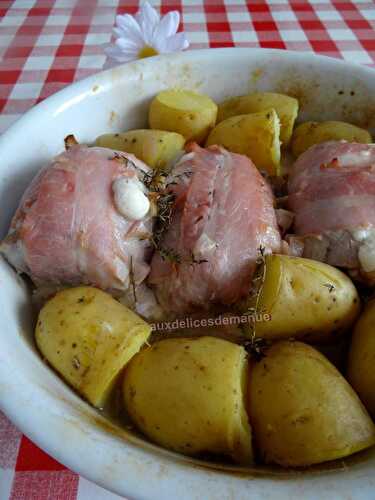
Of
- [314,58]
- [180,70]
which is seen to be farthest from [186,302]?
[314,58]

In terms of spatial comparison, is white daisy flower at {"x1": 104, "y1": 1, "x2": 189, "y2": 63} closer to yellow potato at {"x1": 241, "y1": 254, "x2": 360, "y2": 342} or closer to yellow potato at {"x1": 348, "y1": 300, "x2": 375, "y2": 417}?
yellow potato at {"x1": 241, "y1": 254, "x2": 360, "y2": 342}

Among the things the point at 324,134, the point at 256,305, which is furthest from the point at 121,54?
the point at 256,305

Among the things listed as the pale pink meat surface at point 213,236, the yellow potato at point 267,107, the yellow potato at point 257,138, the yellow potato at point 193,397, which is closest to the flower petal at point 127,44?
the yellow potato at point 267,107

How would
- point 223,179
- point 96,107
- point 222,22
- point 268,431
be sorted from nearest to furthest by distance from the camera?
point 268,431, point 223,179, point 96,107, point 222,22

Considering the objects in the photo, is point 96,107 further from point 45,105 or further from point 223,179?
point 223,179

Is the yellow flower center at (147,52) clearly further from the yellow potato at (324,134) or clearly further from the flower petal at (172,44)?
the yellow potato at (324,134)

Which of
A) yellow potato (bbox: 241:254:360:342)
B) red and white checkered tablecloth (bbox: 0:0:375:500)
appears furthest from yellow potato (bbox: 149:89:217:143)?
red and white checkered tablecloth (bbox: 0:0:375:500)
